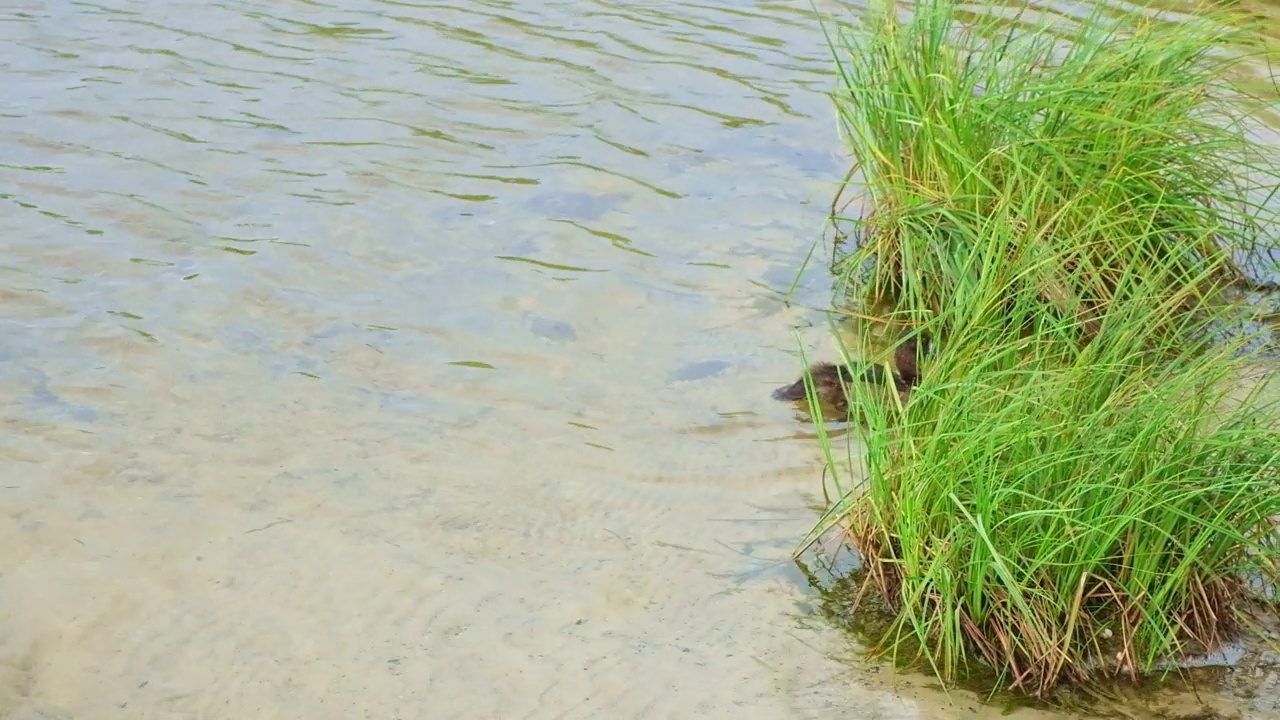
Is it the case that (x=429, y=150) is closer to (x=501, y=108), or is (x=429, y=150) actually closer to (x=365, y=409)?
(x=501, y=108)

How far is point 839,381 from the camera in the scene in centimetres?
470

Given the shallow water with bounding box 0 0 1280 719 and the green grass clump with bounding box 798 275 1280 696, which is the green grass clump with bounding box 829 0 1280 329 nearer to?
the shallow water with bounding box 0 0 1280 719

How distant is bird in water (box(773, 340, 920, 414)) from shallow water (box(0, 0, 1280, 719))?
147mm

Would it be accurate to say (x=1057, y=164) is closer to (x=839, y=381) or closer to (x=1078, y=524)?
(x=839, y=381)

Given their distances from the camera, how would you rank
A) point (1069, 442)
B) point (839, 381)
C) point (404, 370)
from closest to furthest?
point (1069, 442)
point (839, 381)
point (404, 370)

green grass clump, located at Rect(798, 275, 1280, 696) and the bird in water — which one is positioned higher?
green grass clump, located at Rect(798, 275, 1280, 696)

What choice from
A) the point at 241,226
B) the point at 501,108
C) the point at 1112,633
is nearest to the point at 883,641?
the point at 1112,633

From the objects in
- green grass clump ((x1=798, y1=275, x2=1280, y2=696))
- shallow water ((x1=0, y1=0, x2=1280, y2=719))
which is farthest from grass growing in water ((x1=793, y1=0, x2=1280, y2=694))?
shallow water ((x1=0, y1=0, x2=1280, y2=719))

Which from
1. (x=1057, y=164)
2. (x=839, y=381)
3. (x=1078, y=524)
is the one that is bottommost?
(x=839, y=381)

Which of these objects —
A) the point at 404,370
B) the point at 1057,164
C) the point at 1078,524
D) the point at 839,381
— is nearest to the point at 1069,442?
the point at 1078,524

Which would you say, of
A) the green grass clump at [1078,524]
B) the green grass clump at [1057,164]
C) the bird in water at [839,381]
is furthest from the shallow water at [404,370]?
the green grass clump at [1057,164]

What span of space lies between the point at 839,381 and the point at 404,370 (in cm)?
153

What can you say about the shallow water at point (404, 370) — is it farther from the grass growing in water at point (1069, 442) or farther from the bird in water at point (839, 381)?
the grass growing in water at point (1069, 442)

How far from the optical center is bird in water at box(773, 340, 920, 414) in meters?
4.86
